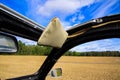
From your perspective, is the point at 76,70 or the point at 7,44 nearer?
the point at 7,44

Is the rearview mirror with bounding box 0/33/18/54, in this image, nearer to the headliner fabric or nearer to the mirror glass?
the mirror glass

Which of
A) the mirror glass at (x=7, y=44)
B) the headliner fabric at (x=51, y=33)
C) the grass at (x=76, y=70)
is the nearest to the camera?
the headliner fabric at (x=51, y=33)

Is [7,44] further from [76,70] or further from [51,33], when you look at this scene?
[76,70]

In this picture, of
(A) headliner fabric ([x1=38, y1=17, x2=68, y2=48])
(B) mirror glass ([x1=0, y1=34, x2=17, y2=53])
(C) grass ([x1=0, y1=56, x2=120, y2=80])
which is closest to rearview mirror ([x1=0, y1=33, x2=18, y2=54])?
(B) mirror glass ([x1=0, y1=34, x2=17, y2=53])

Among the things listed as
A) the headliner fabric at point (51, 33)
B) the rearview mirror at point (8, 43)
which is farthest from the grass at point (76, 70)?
the headliner fabric at point (51, 33)

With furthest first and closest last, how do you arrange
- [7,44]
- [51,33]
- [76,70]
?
[76,70], [7,44], [51,33]

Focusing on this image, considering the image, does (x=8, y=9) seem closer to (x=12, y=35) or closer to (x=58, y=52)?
(x=12, y=35)

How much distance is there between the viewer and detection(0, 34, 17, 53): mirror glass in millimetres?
2373

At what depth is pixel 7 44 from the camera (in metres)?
2.42

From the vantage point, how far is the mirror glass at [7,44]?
2373 mm

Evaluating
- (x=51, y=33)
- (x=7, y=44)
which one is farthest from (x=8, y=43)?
(x=51, y=33)

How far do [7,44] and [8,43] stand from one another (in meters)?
0.03

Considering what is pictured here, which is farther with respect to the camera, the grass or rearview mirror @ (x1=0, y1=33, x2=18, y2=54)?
the grass

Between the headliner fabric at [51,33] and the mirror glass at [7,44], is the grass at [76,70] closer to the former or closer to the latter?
the mirror glass at [7,44]
